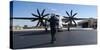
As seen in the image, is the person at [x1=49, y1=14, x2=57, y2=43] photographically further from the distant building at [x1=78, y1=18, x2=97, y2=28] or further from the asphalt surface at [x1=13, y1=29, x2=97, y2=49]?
the distant building at [x1=78, y1=18, x2=97, y2=28]

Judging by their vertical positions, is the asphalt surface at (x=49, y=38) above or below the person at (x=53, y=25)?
below

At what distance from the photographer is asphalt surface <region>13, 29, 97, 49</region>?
2982 mm

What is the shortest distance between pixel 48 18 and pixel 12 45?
2.29 ft

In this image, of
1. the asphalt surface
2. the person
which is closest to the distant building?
the asphalt surface

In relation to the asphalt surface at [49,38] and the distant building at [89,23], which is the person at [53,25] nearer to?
the asphalt surface at [49,38]

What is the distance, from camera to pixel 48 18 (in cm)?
312

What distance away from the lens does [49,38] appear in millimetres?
3170

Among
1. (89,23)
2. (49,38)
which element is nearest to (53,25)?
(49,38)

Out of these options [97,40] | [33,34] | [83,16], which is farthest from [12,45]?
[97,40]

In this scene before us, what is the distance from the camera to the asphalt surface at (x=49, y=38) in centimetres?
298

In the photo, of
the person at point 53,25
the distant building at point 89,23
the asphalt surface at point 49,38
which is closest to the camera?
the asphalt surface at point 49,38

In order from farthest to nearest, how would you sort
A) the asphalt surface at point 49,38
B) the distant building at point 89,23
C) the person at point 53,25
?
1. the distant building at point 89,23
2. the person at point 53,25
3. the asphalt surface at point 49,38

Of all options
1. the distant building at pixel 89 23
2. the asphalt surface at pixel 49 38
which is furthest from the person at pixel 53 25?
the distant building at pixel 89 23

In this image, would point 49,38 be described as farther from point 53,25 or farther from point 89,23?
point 89,23
